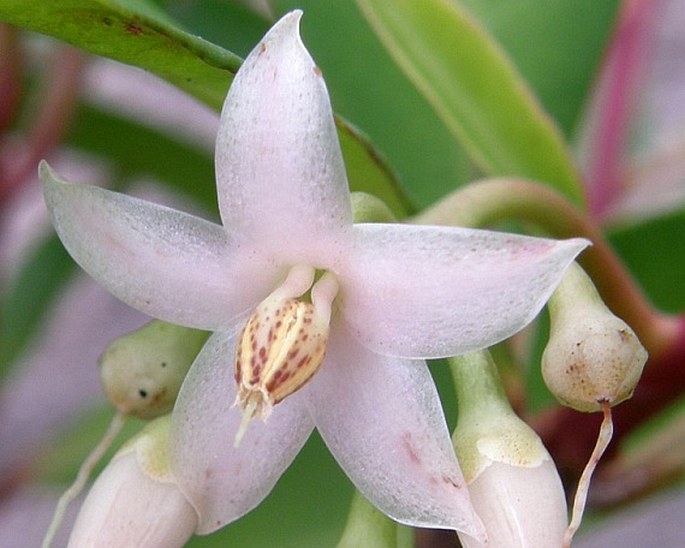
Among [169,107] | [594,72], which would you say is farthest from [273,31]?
[169,107]

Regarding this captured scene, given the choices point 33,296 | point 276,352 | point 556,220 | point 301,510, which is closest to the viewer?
point 276,352

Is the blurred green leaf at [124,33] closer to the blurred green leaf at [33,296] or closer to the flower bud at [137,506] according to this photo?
the flower bud at [137,506]

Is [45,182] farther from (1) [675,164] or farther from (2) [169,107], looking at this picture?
(2) [169,107]

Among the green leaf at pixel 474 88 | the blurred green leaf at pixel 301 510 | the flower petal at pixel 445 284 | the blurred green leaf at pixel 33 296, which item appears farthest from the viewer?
the blurred green leaf at pixel 33 296

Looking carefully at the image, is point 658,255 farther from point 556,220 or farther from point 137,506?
point 137,506

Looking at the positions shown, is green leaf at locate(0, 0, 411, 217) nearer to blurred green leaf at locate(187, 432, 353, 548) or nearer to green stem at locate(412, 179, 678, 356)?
green stem at locate(412, 179, 678, 356)

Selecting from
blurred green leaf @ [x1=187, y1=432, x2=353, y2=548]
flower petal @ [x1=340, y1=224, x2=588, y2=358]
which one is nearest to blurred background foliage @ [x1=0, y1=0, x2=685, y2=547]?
blurred green leaf @ [x1=187, y1=432, x2=353, y2=548]

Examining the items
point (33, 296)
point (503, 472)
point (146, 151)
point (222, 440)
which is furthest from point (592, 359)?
point (33, 296)

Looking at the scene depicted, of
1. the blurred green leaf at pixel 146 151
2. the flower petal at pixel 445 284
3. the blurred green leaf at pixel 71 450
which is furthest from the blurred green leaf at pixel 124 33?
the blurred green leaf at pixel 71 450
